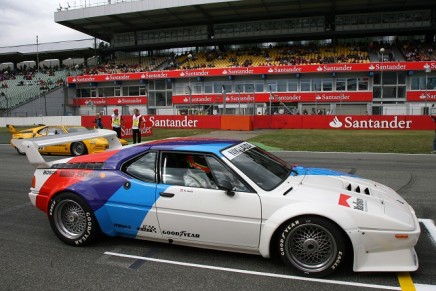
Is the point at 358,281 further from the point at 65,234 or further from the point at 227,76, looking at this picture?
the point at 227,76

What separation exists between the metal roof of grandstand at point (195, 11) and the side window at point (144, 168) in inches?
1544

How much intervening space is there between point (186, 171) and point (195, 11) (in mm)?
43252

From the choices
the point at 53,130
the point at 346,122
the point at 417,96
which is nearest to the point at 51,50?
the point at 346,122

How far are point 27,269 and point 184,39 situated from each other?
47986mm

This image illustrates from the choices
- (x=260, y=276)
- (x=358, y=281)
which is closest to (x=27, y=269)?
Answer: (x=260, y=276)

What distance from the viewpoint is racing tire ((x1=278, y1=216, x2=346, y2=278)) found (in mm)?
3570

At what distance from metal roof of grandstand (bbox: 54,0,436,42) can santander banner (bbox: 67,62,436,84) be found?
717 centimetres

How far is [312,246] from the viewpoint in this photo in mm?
3641

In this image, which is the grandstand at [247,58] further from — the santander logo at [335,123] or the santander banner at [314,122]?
the santander logo at [335,123]

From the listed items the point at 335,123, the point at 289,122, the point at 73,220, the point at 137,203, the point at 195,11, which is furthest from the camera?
the point at 195,11

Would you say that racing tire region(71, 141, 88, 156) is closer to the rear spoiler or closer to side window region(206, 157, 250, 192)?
the rear spoiler

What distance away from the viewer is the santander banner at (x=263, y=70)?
3625 cm

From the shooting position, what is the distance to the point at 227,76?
42375mm

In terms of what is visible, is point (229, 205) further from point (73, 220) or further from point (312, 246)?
point (73, 220)
